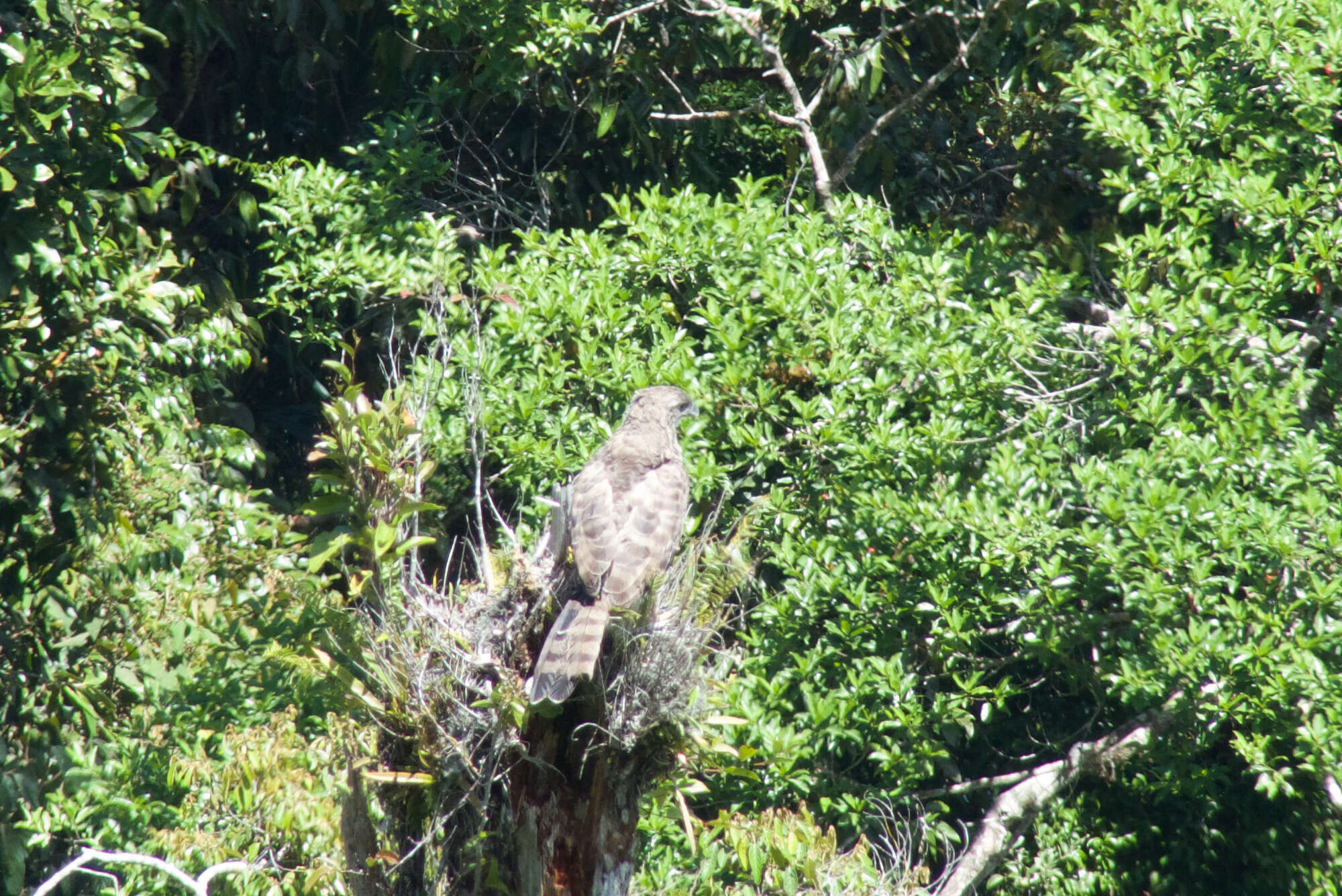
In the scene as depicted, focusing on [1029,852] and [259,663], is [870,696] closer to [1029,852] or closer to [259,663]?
[1029,852]

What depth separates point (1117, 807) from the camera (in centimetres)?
664

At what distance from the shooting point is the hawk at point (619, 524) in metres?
3.84

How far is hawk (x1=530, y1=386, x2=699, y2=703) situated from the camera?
12.6ft

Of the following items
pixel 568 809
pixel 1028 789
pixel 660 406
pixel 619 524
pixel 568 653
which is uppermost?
pixel 568 653

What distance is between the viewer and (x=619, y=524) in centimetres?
455

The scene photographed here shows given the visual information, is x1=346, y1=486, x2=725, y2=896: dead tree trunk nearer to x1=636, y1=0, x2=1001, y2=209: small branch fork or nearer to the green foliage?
the green foliage

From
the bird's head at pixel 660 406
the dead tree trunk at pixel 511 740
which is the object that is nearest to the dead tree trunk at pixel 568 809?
the dead tree trunk at pixel 511 740

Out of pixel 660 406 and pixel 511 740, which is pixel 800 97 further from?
pixel 511 740

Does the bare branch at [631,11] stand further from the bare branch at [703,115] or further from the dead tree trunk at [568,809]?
the dead tree trunk at [568,809]

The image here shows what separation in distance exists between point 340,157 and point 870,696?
559cm

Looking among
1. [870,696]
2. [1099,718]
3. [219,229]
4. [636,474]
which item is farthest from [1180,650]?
[219,229]

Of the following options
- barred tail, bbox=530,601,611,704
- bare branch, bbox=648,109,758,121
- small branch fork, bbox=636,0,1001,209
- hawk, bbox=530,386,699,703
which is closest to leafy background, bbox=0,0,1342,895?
small branch fork, bbox=636,0,1001,209

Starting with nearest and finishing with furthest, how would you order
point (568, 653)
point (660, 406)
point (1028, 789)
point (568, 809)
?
point (568, 653) < point (568, 809) < point (660, 406) < point (1028, 789)

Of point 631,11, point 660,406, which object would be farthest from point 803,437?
point 631,11
